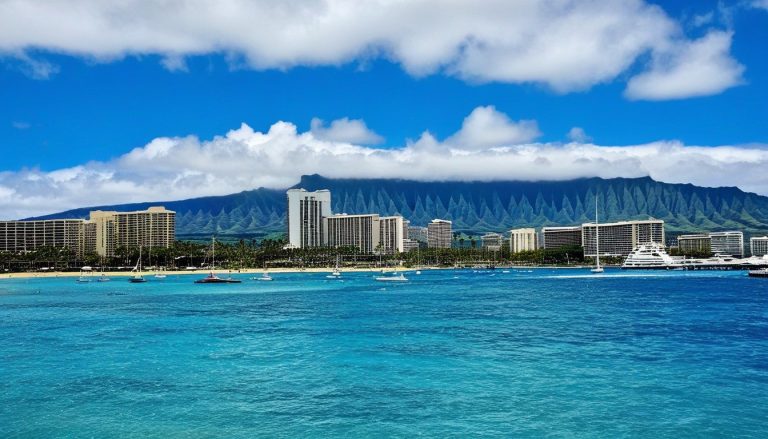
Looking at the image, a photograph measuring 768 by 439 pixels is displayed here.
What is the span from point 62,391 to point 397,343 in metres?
19.4

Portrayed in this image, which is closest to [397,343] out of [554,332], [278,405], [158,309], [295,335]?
[295,335]

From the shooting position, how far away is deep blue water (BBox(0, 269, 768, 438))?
842 inches

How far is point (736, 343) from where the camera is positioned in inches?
1516

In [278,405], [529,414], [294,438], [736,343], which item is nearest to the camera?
[294,438]

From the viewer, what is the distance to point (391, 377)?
2875cm

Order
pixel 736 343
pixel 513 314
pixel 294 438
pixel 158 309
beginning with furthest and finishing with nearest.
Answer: pixel 158 309 < pixel 513 314 < pixel 736 343 < pixel 294 438

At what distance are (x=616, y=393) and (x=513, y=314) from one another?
1287 inches

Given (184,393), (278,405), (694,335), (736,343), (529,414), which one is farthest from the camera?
(694,335)

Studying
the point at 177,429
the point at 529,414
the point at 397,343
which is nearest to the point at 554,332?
the point at 397,343

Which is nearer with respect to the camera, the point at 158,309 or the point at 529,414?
the point at 529,414

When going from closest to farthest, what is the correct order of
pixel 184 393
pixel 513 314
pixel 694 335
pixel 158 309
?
pixel 184 393 < pixel 694 335 < pixel 513 314 < pixel 158 309

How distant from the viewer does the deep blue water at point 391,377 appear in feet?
70.2

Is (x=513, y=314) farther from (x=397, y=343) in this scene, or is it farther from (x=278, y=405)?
(x=278, y=405)

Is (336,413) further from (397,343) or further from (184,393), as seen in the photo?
(397,343)
